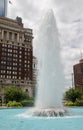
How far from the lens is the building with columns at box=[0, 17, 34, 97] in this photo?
136875 mm

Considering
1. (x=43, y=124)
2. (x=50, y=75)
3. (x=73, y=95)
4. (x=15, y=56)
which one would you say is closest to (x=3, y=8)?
(x=15, y=56)

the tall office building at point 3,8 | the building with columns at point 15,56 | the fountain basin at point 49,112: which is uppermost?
the tall office building at point 3,8

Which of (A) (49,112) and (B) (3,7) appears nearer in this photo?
(A) (49,112)

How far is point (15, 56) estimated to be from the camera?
143 metres

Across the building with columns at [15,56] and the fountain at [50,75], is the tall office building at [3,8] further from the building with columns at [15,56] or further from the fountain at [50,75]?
the fountain at [50,75]

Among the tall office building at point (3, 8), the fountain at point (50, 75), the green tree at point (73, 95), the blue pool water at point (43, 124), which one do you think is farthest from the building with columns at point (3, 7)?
the blue pool water at point (43, 124)

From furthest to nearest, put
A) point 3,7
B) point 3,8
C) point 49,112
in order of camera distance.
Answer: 1. point 3,8
2. point 3,7
3. point 49,112

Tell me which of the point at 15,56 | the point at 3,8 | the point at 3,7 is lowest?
the point at 15,56

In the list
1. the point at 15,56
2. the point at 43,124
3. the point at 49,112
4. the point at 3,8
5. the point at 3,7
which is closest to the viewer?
the point at 43,124

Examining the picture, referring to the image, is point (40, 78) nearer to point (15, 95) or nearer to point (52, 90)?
point (52, 90)

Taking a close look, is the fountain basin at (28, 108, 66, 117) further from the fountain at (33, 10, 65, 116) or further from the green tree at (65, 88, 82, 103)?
the green tree at (65, 88, 82, 103)

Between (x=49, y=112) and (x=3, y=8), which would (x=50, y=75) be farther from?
(x=3, y=8)

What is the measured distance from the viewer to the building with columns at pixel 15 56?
13688 centimetres

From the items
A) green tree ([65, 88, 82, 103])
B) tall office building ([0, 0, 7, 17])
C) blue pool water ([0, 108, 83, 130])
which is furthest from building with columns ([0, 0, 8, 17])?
blue pool water ([0, 108, 83, 130])
